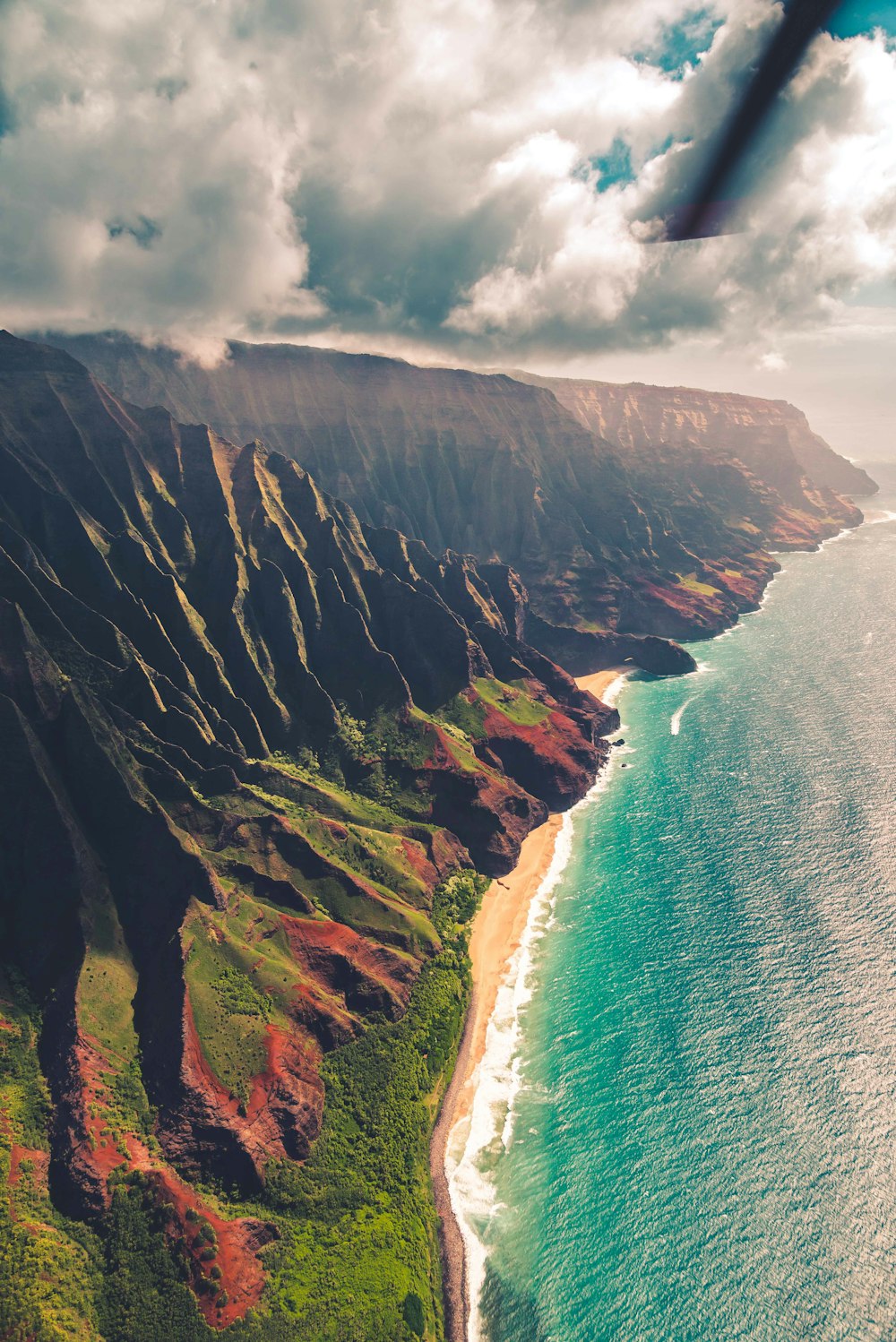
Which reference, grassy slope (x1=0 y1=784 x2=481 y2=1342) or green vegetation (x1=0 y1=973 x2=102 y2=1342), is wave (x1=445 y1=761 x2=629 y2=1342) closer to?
grassy slope (x1=0 y1=784 x2=481 y2=1342)

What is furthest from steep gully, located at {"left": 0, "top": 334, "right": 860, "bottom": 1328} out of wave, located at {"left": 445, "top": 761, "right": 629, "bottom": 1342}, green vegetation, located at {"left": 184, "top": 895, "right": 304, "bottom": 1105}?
wave, located at {"left": 445, "top": 761, "right": 629, "bottom": 1342}

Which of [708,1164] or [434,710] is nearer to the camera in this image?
[708,1164]

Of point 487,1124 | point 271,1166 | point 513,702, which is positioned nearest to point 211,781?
point 271,1166

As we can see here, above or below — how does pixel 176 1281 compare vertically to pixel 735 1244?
above

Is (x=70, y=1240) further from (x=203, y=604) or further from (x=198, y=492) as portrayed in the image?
(x=198, y=492)

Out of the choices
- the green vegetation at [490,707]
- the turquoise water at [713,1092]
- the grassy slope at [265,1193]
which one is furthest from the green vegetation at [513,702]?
the grassy slope at [265,1193]

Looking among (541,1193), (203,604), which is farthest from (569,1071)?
→ (203,604)
